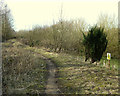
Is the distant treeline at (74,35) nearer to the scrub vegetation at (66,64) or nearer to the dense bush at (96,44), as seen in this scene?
the scrub vegetation at (66,64)

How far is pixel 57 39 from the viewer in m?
15.4

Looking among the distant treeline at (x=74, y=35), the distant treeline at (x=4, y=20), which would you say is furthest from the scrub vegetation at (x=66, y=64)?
the distant treeline at (x=4, y=20)

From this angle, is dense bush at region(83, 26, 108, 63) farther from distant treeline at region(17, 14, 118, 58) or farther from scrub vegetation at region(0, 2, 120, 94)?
distant treeline at region(17, 14, 118, 58)

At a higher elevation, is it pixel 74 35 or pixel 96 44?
pixel 74 35

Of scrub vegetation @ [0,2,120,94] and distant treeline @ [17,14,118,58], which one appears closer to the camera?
scrub vegetation @ [0,2,120,94]

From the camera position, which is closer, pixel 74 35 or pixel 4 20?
pixel 74 35

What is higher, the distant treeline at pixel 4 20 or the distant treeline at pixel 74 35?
the distant treeline at pixel 4 20

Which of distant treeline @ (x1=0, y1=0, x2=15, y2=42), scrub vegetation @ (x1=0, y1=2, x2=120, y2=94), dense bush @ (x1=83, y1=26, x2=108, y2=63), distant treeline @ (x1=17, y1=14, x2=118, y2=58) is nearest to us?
scrub vegetation @ (x1=0, y1=2, x2=120, y2=94)

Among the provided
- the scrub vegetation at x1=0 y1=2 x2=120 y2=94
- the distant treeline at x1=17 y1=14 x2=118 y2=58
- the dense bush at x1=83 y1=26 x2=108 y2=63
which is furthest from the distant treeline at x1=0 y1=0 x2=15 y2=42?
the dense bush at x1=83 y1=26 x2=108 y2=63

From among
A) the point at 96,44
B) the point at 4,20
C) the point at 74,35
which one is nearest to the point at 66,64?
the point at 96,44

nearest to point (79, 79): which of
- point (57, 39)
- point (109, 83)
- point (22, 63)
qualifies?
point (109, 83)

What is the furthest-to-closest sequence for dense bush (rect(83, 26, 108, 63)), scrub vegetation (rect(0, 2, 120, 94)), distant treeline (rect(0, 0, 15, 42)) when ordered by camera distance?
1. distant treeline (rect(0, 0, 15, 42))
2. dense bush (rect(83, 26, 108, 63))
3. scrub vegetation (rect(0, 2, 120, 94))

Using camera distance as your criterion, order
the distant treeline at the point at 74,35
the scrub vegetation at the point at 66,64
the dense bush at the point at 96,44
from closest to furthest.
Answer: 1. the scrub vegetation at the point at 66,64
2. the dense bush at the point at 96,44
3. the distant treeline at the point at 74,35

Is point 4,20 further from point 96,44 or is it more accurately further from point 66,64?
point 96,44
